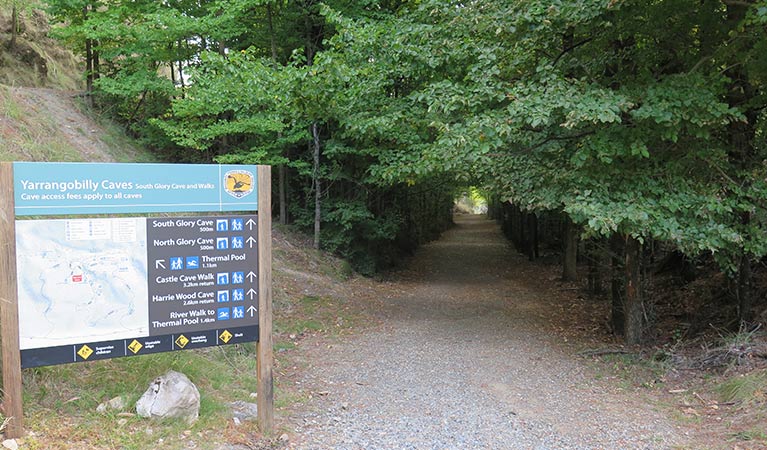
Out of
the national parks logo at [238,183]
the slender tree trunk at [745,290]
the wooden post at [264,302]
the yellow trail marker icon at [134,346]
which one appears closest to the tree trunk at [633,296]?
the slender tree trunk at [745,290]

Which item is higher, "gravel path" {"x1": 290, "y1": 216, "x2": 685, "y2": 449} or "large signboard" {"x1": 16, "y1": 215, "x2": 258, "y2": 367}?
"large signboard" {"x1": 16, "y1": 215, "x2": 258, "y2": 367}

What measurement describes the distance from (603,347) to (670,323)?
209 cm

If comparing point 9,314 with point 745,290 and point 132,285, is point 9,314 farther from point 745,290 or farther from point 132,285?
point 745,290

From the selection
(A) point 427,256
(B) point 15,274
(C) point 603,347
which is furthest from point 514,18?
(A) point 427,256

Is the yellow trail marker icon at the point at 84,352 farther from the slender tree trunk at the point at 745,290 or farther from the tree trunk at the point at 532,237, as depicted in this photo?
the tree trunk at the point at 532,237

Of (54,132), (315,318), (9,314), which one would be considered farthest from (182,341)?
(54,132)

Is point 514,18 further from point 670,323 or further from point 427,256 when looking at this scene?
point 427,256

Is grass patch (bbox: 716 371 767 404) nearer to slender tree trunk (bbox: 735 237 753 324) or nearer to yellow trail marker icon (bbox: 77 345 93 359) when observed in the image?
slender tree trunk (bbox: 735 237 753 324)

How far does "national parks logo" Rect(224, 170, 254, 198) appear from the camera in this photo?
4418 mm

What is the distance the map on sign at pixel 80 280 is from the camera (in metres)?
3.75

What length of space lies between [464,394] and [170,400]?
3172 mm

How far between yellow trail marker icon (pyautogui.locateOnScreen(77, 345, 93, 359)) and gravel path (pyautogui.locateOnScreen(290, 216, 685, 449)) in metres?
1.76

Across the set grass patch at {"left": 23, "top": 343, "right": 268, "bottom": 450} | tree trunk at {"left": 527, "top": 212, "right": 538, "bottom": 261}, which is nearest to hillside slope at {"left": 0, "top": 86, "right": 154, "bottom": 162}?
grass patch at {"left": 23, "top": 343, "right": 268, "bottom": 450}

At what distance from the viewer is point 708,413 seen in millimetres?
5523
